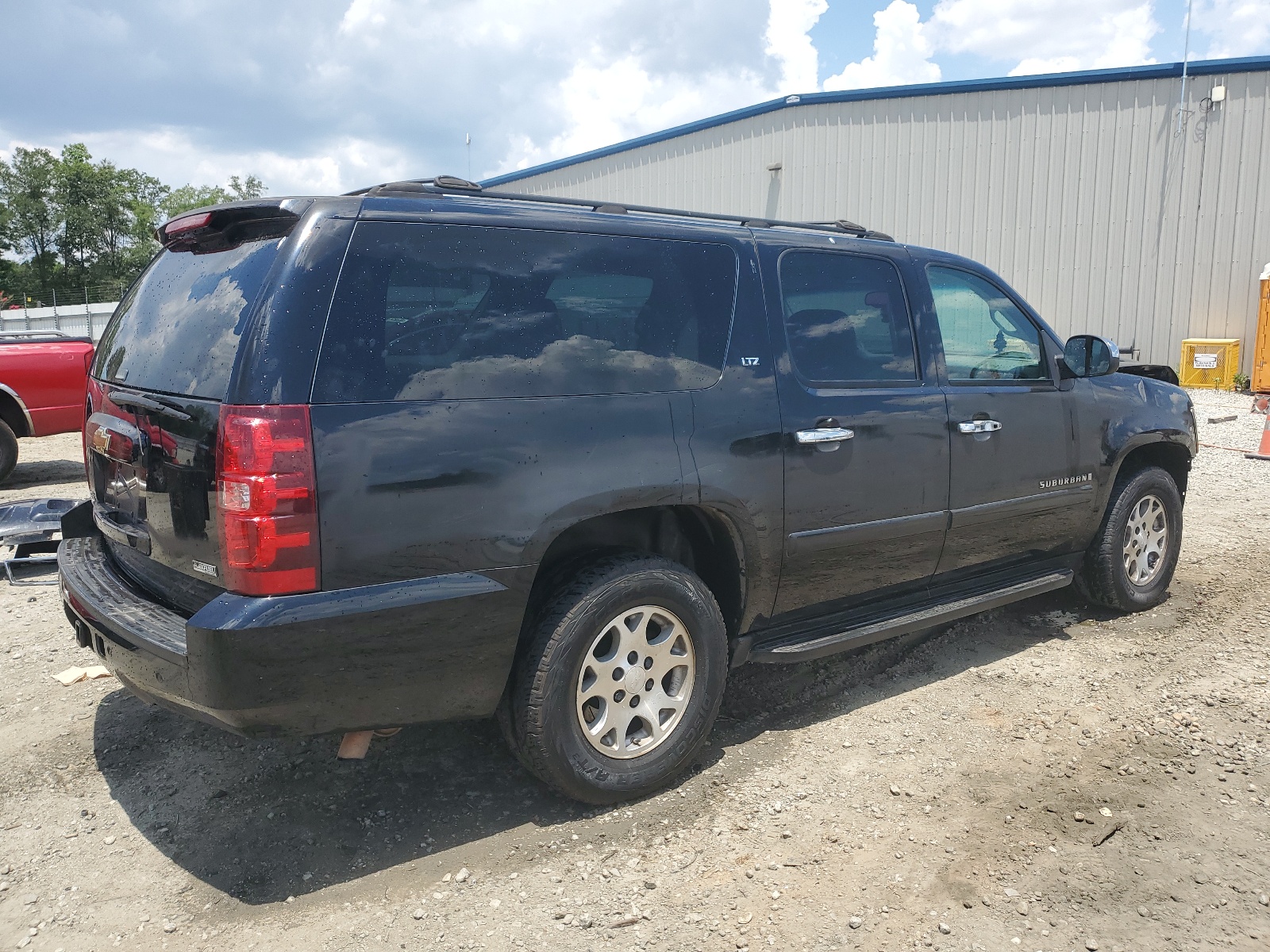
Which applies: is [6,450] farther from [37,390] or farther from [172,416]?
[172,416]

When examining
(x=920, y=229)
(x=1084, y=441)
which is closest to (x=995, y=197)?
(x=920, y=229)

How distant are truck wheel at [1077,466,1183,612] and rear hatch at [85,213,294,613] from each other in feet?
13.7

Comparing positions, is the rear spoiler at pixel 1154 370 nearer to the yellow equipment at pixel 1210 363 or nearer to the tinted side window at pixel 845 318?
the tinted side window at pixel 845 318

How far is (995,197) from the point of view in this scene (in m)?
17.6

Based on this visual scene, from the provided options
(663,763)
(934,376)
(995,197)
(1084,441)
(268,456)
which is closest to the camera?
(268,456)

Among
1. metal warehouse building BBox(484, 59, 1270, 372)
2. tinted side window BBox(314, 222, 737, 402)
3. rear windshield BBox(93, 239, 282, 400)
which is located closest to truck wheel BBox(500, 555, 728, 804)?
tinted side window BBox(314, 222, 737, 402)

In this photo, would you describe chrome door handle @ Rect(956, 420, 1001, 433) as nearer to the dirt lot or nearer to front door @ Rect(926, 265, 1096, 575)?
front door @ Rect(926, 265, 1096, 575)

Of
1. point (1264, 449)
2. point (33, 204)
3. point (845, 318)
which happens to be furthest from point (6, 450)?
point (33, 204)

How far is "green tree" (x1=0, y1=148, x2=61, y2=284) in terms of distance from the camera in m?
63.5

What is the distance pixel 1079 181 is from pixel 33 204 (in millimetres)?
69597

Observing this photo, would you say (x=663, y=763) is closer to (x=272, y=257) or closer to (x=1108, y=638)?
(x=272, y=257)

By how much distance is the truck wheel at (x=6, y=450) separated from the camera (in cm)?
867

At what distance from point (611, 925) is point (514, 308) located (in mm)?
1767

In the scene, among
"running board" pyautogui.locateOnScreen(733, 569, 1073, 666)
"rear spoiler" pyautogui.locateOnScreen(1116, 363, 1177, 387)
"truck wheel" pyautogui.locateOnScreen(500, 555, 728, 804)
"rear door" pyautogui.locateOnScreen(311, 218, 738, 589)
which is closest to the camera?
"rear door" pyautogui.locateOnScreen(311, 218, 738, 589)
